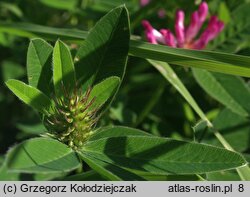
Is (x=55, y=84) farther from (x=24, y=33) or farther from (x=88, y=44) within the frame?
(x=24, y=33)

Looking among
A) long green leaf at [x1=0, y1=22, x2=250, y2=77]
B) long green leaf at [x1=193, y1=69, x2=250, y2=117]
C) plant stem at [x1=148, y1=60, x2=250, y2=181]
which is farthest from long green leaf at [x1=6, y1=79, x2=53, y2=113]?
long green leaf at [x1=193, y1=69, x2=250, y2=117]

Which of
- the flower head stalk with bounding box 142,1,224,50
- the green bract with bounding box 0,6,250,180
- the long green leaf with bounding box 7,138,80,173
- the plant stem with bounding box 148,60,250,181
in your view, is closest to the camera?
the long green leaf with bounding box 7,138,80,173

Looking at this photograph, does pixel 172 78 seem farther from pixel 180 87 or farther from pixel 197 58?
pixel 197 58

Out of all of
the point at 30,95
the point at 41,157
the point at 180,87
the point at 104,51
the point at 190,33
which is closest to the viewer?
the point at 41,157

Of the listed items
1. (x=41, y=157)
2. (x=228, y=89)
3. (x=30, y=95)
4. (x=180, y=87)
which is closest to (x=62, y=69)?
(x=30, y=95)

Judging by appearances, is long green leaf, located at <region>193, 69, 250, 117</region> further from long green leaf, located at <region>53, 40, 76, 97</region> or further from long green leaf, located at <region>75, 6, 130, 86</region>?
long green leaf, located at <region>53, 40, 76, 97</region>

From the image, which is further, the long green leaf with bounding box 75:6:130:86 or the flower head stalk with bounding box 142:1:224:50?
the flower head stalk with bounding box 142:1:224:50
